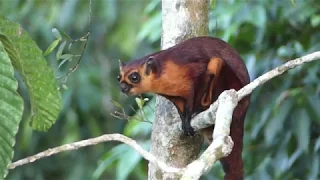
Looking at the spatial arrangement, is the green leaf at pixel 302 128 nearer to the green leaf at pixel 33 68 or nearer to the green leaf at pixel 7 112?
the green leaf at pixel 33 68

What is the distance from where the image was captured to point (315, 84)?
2811 millimetres

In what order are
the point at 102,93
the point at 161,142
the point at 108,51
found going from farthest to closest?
1. the point at 108,51
2. the point at 102,93
3. the point at 161,142

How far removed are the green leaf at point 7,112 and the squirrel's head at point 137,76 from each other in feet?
3.29

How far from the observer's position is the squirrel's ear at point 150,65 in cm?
215

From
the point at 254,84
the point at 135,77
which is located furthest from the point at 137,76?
the point at 254,84

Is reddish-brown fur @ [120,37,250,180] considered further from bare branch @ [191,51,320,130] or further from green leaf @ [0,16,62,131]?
green leaf @ [0,16,62,131]

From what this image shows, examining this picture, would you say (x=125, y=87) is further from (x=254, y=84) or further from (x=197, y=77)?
(x=254, y=84)

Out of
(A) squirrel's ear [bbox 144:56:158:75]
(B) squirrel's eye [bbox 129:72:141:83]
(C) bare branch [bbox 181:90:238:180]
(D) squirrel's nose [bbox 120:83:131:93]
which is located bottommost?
(C) bare branch [bbox 181:90:238:180]

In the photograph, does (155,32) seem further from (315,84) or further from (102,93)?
(102,93)

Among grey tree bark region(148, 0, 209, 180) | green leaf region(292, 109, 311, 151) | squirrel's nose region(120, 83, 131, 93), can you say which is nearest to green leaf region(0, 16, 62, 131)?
grey tree bark region(148, 0, 209, 180)

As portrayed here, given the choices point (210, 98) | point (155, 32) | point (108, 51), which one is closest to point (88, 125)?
point (108, 51)

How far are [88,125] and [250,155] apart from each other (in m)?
3.00

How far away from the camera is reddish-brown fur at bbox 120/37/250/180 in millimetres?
2119

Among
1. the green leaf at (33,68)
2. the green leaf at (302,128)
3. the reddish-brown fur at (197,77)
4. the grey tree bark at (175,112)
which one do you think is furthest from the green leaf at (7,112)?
the green leaf at (302,128)
